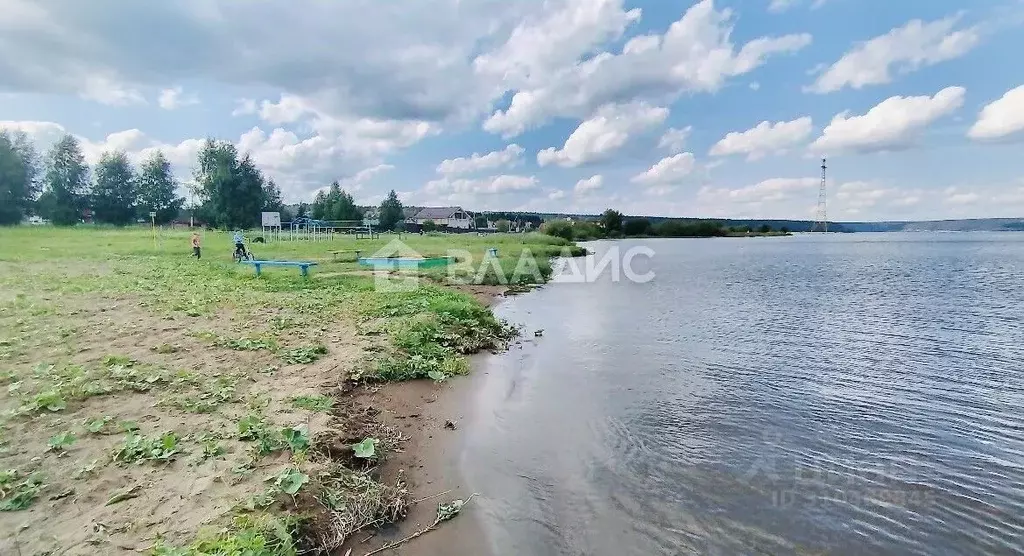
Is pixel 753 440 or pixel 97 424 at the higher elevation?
pixel 97 424

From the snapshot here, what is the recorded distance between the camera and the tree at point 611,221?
11856 cm

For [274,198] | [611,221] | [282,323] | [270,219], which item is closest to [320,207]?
[274,198]

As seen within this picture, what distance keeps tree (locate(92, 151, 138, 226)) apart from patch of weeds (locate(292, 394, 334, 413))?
77.2 metres

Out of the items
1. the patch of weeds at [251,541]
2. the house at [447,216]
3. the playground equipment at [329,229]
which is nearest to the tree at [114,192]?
the playground equipment at [329,229]

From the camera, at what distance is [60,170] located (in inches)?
2499

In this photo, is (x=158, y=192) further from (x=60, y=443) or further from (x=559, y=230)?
(x=60, y=443)

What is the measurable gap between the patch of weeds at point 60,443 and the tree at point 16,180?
68119 millimetres

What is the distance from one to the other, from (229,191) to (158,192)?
13633 millimetres

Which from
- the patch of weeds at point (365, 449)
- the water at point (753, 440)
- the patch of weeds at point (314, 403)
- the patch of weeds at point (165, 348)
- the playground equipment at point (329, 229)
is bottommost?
the water at point (753, 440)

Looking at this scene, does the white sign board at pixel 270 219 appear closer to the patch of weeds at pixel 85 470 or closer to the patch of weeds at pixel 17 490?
the patch of weeds at pixel 85 470

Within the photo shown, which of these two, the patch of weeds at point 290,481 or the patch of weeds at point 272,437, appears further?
the patch of weeds at point 272,437

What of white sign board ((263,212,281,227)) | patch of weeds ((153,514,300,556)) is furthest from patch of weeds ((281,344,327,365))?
white sign board ((263,212,281,227))

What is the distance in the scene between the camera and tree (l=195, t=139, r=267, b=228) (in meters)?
69.2

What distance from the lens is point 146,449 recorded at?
518cm
